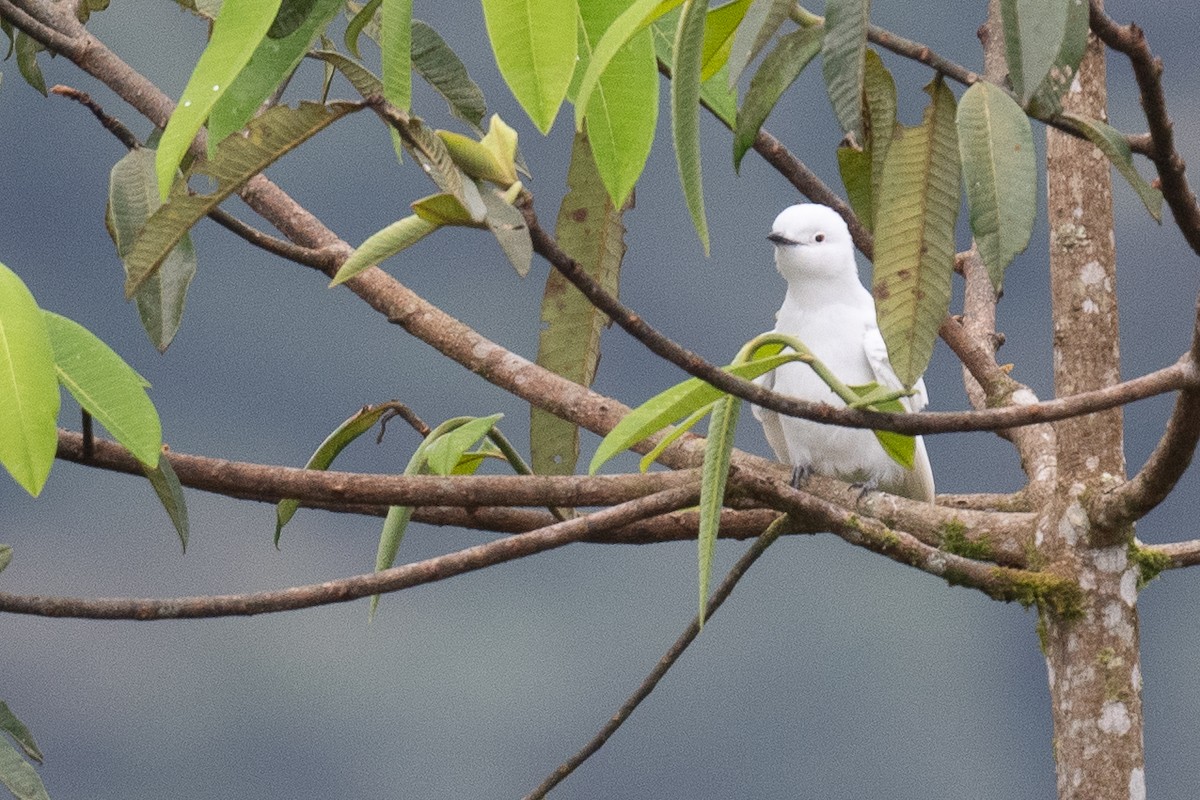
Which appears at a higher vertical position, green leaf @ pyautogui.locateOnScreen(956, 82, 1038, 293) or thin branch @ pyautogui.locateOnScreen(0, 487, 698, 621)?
green leaf @ pyautogui.locateOnScreen(956, 82, 1038, 293)

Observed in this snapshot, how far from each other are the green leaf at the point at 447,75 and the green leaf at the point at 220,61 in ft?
1.09

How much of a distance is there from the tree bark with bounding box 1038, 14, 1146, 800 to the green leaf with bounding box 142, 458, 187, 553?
1.14m

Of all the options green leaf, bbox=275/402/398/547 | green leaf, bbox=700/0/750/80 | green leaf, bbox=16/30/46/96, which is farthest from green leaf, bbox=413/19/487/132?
green leaf, bbox=16/30/46/96

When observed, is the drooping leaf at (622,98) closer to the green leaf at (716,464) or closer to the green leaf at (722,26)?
the green leaf at (722,26)

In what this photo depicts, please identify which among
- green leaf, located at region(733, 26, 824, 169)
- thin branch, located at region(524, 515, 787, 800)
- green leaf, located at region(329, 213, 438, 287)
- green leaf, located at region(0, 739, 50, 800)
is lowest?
green leaf, located at region(0, 739, 50, 800)

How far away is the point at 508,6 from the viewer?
0.81 metres

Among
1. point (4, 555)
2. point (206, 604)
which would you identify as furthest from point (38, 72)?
point (206, 604)

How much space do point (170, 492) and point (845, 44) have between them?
0.98m

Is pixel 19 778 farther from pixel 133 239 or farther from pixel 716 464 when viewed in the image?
pixel 716 464

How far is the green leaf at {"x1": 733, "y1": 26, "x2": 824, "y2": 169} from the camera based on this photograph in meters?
1.10

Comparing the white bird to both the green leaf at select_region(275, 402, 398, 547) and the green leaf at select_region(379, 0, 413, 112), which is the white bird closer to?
the green leaf at select_region(275, 402, 398, 547)

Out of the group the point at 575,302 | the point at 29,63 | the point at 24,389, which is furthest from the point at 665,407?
the point at 29,63

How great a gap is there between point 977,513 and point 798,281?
1.15 m

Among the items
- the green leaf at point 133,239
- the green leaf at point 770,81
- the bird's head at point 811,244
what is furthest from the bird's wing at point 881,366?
the green leaf at point 770,81
